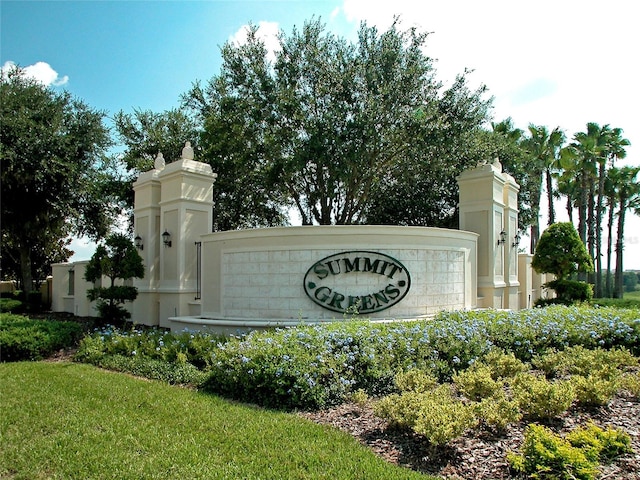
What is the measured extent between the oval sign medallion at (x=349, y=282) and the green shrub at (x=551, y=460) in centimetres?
618

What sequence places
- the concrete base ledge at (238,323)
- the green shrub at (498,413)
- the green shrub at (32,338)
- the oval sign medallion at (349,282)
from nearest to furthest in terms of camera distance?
the green shrub at (498,413) → the green shrub at (32,338) → the concrete base ledge at (238,323) → the oval sign medallion at (349,282)

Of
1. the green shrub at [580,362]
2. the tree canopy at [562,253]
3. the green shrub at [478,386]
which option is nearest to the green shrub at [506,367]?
the green shrub at [580,362]

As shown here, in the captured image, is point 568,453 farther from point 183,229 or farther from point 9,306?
point 9,306

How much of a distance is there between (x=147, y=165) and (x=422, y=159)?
1000 centimetres

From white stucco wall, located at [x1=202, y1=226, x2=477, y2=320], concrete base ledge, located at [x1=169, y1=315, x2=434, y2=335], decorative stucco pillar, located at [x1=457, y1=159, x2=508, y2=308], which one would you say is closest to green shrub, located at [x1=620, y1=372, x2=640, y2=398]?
concrete base ledge, located at [x1=169, y1=315, x2=434, y2=335]

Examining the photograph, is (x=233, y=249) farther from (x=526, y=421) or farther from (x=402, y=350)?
(x=526, y=421)

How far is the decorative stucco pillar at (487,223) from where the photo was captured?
42.7 ft

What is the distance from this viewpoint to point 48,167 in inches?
707

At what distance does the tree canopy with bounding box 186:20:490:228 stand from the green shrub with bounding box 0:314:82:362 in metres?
8.14

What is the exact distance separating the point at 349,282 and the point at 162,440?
5.90 metres

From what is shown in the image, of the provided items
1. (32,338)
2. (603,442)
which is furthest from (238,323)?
(603,442)

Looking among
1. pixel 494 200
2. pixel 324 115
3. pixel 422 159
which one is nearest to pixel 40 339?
pixel 324 115

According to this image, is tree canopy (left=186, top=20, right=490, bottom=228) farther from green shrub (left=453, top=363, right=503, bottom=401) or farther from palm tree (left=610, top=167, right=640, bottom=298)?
palm tree (left=610, top=167, right=640, bottom=298)

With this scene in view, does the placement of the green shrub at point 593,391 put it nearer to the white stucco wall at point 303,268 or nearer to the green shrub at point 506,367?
the green shrub at point 506,367
